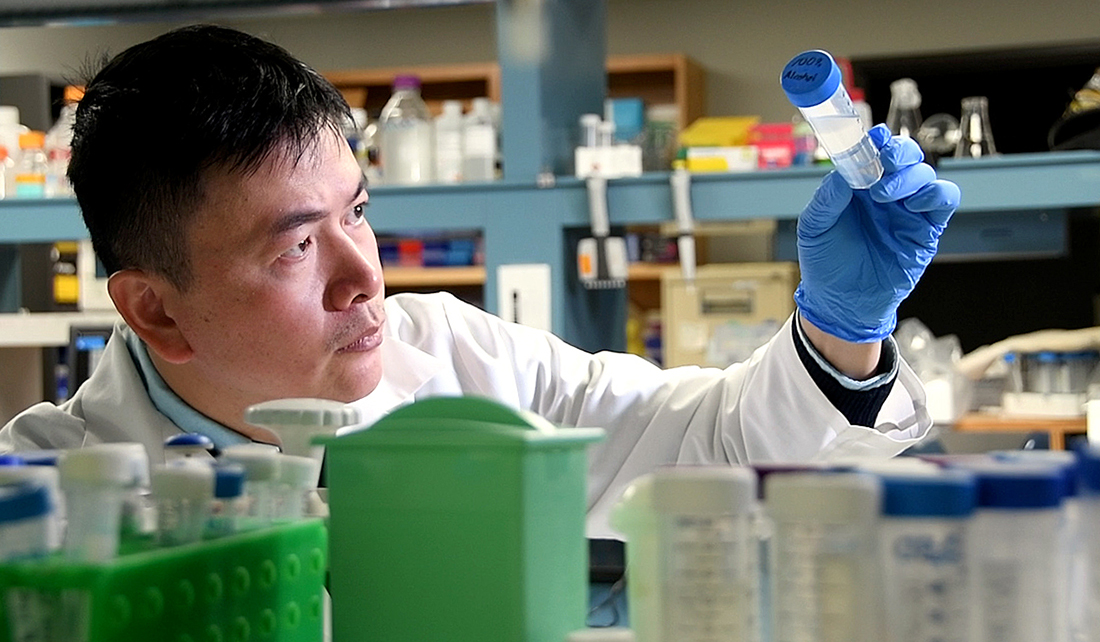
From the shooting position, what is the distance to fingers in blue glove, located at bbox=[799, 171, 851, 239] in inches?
53.9

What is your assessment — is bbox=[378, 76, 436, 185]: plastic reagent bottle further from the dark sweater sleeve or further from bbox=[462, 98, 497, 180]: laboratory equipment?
the dark sweater sleeve

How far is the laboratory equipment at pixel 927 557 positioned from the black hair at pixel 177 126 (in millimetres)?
886

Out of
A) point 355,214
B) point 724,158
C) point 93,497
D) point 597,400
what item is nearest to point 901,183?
point 597,400

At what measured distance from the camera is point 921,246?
1397 mm

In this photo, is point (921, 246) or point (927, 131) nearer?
point (921, 246)

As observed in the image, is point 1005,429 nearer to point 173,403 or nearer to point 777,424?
point 777,424

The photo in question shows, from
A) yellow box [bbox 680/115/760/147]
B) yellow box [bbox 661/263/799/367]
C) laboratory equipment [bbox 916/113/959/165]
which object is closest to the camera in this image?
yellow box [bbox 680/115/760/147]

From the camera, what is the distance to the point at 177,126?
50.1 inches

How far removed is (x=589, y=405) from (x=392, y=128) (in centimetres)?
136

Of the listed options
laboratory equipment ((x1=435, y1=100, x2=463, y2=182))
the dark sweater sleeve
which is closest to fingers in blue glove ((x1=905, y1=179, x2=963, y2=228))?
the dark sweater sleeve

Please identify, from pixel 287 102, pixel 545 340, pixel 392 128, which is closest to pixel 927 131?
pixel 392 128

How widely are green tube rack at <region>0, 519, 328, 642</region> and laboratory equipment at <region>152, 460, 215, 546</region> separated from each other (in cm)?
1

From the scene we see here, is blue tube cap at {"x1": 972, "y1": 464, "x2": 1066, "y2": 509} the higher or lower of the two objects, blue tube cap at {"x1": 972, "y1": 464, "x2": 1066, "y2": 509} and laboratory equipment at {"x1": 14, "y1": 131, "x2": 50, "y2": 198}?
the lower

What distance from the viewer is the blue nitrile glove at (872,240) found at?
4.37 feet
